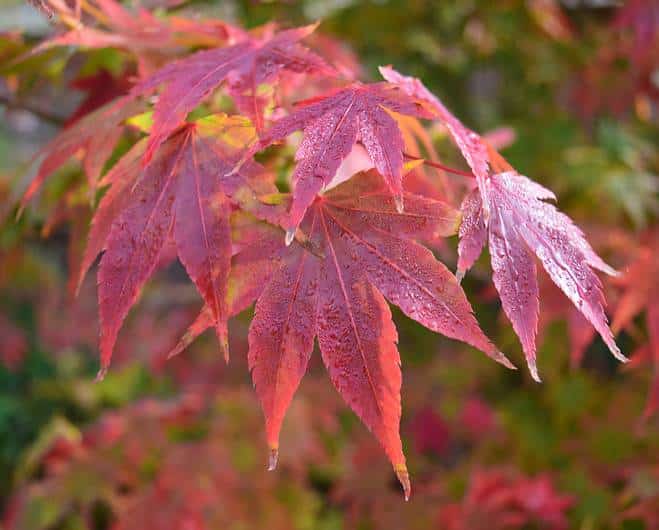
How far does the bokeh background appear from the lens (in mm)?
1245

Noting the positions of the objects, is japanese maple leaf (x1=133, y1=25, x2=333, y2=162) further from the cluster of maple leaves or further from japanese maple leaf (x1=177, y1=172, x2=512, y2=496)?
japanese maple leaf (x1=177, y1=172, x2=512, y2=496)

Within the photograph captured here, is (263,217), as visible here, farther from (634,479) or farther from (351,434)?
(351,434)

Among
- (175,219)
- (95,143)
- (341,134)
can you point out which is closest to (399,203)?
(341,134)

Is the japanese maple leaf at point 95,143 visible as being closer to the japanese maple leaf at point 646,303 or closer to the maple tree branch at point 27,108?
the maple tree branch at point 27,108

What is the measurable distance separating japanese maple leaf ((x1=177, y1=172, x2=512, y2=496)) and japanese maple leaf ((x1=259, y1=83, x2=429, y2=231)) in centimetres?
5

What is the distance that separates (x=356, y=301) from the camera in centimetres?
61

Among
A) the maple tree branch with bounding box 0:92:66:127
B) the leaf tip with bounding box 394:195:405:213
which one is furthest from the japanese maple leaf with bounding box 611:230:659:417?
the maple tree branch with bounding box 0:92:66:127

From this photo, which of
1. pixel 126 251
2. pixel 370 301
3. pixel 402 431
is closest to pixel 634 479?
pixel 370 301

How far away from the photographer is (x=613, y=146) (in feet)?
5.34

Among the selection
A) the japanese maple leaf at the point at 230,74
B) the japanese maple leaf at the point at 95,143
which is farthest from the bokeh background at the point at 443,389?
the japanese maple leaf at the point at 230,74

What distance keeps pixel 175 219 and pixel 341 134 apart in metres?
0.14

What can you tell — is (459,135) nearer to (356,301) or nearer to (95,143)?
(356,301)

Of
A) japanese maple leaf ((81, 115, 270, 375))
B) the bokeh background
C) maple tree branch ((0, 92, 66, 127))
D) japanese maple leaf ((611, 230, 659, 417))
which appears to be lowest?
the bokeh background

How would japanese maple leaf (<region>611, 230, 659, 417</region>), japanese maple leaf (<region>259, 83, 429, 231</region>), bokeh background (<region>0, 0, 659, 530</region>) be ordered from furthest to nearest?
bokeh background (<region>0, 0, 659, 530</region>) → japanese maple leaf (<region>611, 230, 659, 417</region>) → japanese maple leaf (<region>259, 83, 429, 231</region>)
